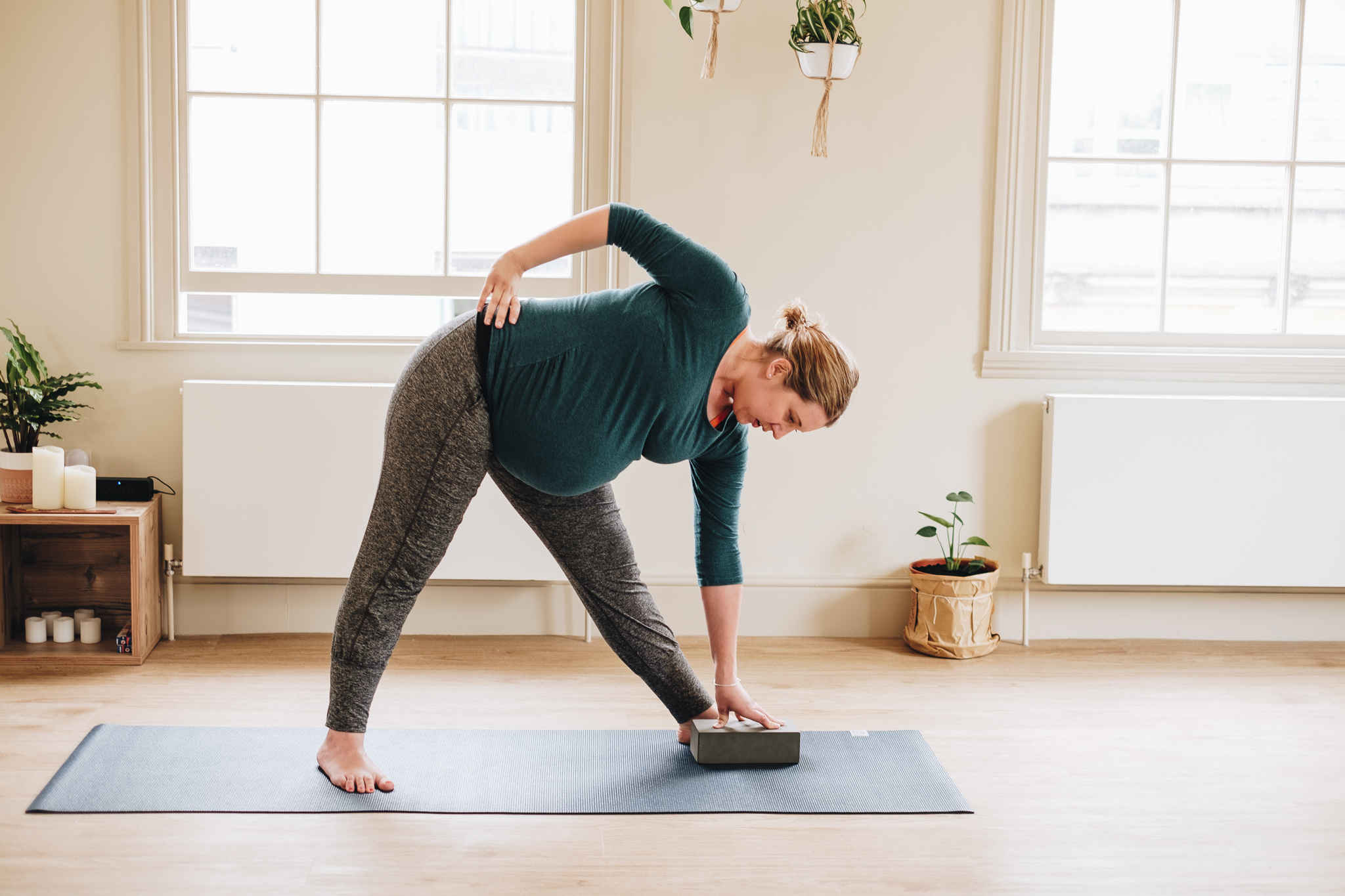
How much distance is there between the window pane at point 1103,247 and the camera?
312 centimetres

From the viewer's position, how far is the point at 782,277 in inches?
118

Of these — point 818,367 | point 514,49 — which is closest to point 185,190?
point 514,49

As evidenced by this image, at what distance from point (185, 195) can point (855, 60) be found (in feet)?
6.02

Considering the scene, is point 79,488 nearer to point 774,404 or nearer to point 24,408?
point 24,408

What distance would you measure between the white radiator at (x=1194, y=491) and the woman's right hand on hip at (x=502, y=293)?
1766mm

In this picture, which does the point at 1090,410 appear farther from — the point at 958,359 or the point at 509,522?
the point at 509,522

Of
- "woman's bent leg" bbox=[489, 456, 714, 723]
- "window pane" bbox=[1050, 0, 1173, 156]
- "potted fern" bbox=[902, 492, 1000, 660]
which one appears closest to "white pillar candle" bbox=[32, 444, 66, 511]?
"woman's bent leg" bbox=[489, 456, 714, 723]

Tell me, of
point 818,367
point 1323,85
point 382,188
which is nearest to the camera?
point 818,367

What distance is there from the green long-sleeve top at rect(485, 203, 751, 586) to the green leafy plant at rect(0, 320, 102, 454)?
1.54 metres

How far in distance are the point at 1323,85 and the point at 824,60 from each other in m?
1.50

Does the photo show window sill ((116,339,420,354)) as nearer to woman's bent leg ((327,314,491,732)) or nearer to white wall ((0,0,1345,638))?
white wall ((0,0,1345,638))

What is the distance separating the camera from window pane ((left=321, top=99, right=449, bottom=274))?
2969 millimetres

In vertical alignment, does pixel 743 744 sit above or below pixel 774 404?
below

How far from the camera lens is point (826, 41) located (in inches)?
109
